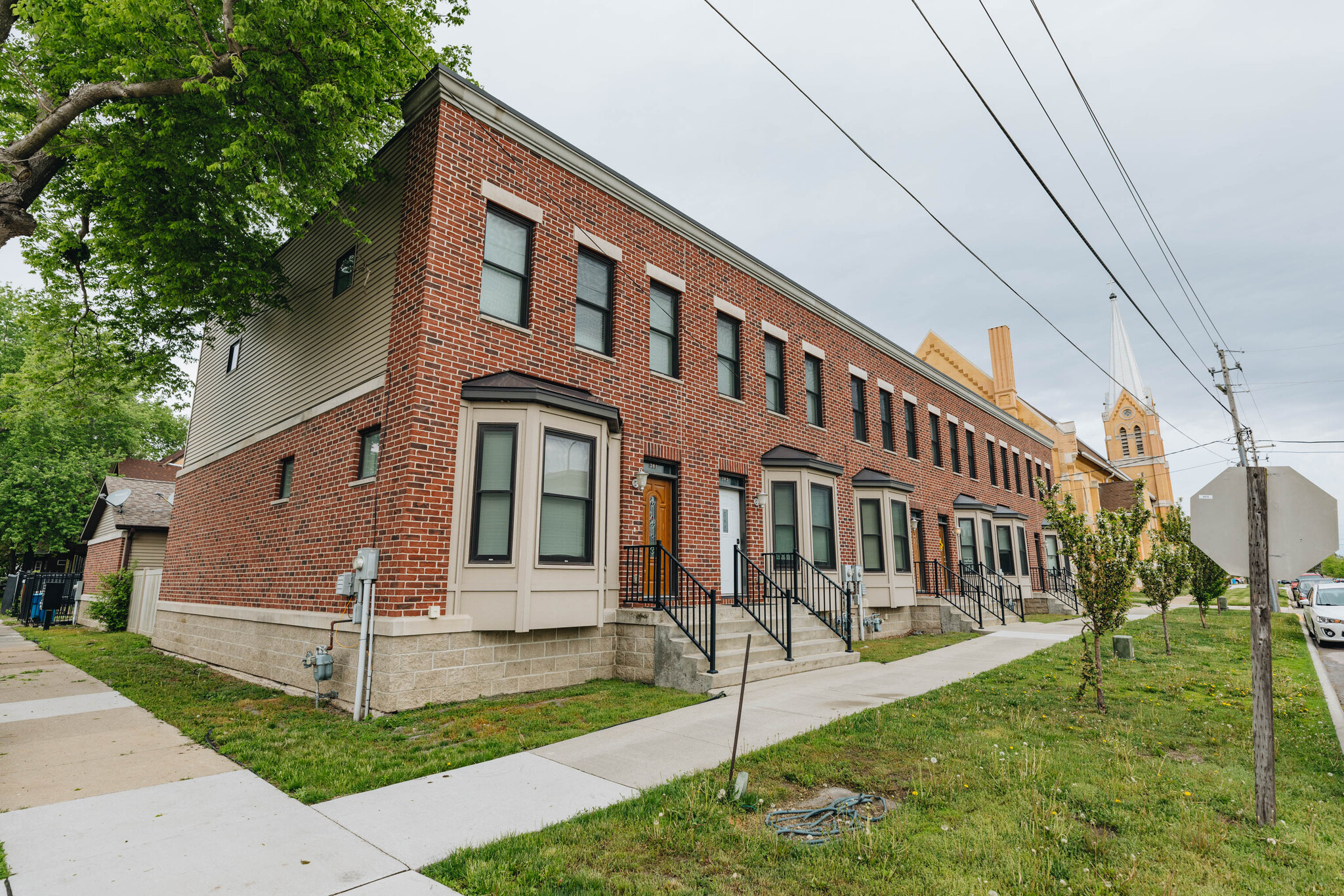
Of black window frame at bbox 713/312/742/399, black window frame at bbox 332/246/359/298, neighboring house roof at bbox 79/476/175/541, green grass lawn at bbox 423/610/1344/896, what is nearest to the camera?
green grass lawn at bbox 423/610/1344/896

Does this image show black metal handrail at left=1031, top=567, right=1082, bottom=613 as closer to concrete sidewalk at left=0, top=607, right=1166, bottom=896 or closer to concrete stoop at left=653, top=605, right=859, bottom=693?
concrete stoop at left=653, top=605, right=859, bottom=693

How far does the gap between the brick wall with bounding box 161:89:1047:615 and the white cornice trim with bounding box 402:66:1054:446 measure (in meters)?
0.18

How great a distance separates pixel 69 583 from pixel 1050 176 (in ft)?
108

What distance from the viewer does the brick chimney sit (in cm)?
3086

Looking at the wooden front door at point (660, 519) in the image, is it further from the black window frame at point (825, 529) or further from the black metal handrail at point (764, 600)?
the black window frame at point (825, 529)

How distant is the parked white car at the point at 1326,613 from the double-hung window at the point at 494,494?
20.9 metres

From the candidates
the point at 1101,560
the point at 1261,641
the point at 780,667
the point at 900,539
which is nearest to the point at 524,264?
the point at 780,667

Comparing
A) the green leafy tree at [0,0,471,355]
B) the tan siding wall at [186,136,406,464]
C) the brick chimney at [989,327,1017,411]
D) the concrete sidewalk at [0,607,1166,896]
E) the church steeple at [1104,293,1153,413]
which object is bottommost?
the concrete sidewalk at [0,607,1166,896]

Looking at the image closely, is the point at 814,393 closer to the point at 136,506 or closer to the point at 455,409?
the point at 455,409

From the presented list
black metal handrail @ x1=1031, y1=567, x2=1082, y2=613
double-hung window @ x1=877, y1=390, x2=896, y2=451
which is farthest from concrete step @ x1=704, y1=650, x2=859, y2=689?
black metal handrail @ x1=1031, y1=567, x2=1082, y2=613

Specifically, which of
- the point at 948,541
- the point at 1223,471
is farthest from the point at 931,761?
the point at 948,541

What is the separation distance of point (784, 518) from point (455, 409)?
7.80 meters

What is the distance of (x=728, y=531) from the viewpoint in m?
13.2

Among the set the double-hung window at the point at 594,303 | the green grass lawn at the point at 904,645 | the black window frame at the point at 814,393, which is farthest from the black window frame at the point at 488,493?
the black window frame at the point at 814,393
